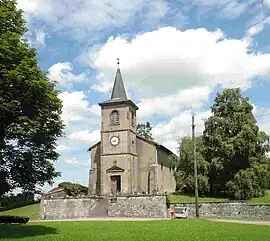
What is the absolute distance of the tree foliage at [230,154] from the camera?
43.8 metres

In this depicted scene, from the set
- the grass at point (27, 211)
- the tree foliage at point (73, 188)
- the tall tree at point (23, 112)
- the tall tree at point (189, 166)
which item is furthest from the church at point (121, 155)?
the tall tree at point (23, 112)

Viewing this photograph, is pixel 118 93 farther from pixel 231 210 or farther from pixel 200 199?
pixel 231 210

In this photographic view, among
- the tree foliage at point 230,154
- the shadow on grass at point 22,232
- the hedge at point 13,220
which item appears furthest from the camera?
the tree foliage at point 230,154

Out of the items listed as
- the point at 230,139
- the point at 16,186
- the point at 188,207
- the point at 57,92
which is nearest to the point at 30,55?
the point at 57,92

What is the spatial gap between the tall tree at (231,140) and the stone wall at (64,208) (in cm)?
1627

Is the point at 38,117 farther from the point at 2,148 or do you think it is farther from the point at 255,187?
the point at 255,187

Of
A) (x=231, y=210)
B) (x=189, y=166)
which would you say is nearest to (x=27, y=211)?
(x=189, y=166)

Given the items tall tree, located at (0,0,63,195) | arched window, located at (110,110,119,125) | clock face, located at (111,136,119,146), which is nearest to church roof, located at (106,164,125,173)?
clock face, located at (111,136,119,146)

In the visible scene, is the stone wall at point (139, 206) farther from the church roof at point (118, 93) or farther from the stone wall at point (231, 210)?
the church roof at point (118, 93)

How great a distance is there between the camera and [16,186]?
20.7m

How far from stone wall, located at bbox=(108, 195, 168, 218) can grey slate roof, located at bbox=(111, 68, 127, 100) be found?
16.7 m

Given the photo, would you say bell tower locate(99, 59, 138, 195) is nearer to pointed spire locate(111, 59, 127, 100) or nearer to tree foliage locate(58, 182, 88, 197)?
pointed spire locate(111, 59, 127, 100)

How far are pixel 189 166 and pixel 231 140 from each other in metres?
6.63

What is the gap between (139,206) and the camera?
41.4m
